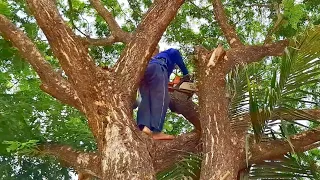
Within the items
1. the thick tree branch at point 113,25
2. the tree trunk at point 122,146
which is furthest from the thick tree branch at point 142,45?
the thick tree branch at point 113,25

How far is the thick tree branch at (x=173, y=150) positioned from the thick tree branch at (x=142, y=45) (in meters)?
0.50

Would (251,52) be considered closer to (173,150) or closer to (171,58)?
(171,58)

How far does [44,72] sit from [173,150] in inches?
48.1

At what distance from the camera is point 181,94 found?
5.14 m

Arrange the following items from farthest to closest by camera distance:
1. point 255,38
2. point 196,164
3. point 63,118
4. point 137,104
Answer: point 255,38, point 63,118, point 137,104, point 196,164

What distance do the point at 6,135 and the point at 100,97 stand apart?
5.95 feet

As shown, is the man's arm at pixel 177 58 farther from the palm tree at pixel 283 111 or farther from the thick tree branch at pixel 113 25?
the thick tree branch at pixel 113 25

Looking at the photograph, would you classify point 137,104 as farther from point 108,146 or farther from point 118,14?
point 118,14

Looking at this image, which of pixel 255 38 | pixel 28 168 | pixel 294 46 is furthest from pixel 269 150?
pixel 255 38

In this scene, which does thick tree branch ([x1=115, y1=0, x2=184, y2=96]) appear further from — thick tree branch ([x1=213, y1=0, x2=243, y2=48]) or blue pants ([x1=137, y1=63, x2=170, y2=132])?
thick tree branch ([x1=213, y1=0, x2=243, y2=48])

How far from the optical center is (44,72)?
4.05 m

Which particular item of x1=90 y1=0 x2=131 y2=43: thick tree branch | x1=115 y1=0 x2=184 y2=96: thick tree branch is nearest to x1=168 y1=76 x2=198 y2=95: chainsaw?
x1=115 y1=0 x2=184 y2=96: thick tree branch

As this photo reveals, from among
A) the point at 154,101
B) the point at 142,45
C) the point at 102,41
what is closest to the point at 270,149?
the point at 154,101

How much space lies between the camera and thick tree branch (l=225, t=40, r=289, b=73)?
473 centimetres
